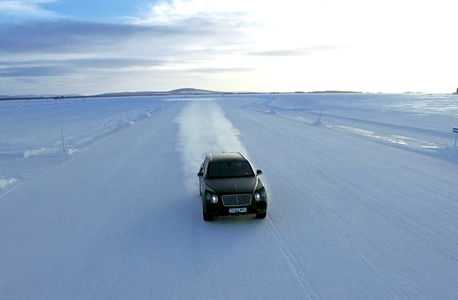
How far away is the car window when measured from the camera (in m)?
9.07

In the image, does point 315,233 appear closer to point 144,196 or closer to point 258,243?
point 258,243

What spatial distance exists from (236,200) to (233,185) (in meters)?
0.46

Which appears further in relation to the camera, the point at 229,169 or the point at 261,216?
the point at 229,169

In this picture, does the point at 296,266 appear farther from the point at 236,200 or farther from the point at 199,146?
the point at 199,146

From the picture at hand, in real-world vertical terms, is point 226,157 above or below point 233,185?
above

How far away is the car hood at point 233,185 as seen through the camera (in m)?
8.19

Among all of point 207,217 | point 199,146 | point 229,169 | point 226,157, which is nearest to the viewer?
point 207,217

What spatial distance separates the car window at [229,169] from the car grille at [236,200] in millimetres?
987

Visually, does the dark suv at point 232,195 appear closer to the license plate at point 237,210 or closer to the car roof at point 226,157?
the license plate at point 237,210

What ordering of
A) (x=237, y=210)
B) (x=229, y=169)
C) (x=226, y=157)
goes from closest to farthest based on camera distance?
(x=237, y=210), (x=229, y=169), (x=226, y=157)

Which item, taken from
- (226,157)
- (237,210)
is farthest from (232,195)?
(226,157)

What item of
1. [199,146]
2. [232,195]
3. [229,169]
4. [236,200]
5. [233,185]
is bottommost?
[199,146]

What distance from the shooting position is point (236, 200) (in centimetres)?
809

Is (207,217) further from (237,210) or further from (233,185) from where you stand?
(233,185)
